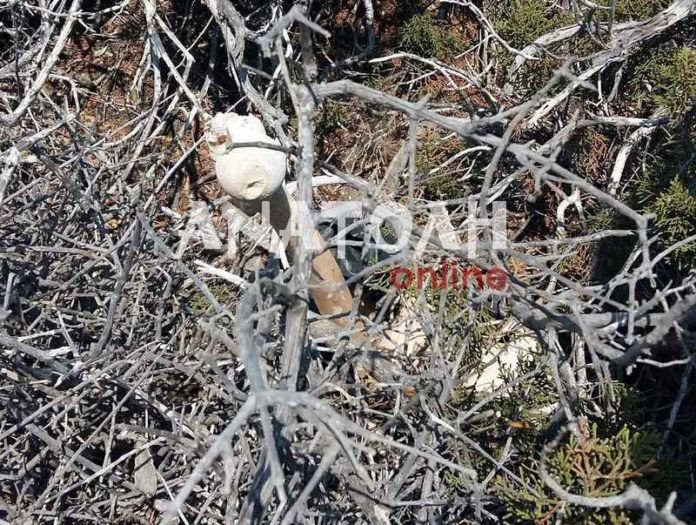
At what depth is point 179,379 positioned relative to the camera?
5.20ft

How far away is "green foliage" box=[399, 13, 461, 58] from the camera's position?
206 cm

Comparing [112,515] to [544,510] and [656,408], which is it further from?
[656,408]

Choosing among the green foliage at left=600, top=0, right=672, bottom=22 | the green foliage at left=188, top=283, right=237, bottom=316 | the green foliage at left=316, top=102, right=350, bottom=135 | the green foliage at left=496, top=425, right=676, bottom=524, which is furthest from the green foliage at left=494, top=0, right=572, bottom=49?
the green foliage at left=496, top=425, right=676, bottom=524

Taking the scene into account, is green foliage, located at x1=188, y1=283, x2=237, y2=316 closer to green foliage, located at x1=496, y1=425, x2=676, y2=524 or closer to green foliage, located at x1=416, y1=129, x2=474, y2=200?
green foliage, located at x1=416, y1=129, x2=474, y2=200

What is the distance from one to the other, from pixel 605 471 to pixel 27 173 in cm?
142

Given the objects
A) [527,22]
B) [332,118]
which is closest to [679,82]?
[527,22]

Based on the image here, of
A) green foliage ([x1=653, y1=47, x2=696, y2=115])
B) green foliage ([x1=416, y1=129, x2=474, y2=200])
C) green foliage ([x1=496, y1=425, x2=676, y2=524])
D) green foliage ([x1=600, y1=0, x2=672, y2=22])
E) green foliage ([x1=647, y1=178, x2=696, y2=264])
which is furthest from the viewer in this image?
green foliage ([x1=416, y1=129, x2=474, y2=200])

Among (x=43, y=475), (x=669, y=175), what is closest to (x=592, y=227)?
(x=669, y=175)

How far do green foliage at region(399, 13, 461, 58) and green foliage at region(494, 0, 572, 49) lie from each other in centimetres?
13

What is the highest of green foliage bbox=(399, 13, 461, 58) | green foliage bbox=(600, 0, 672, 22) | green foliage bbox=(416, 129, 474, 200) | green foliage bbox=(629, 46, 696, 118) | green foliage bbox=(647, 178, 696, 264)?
green foliage bbox=(600, 0, 672, 22)

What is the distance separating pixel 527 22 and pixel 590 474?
1211 millimetres

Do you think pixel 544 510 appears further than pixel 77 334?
No

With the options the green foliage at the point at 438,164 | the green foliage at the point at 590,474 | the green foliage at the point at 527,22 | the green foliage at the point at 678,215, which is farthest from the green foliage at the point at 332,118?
the green foliage at the point at 590,474

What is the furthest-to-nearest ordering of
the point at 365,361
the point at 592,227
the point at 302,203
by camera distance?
the point at 592,227 → the point at 365,361 → the point at 302,203
